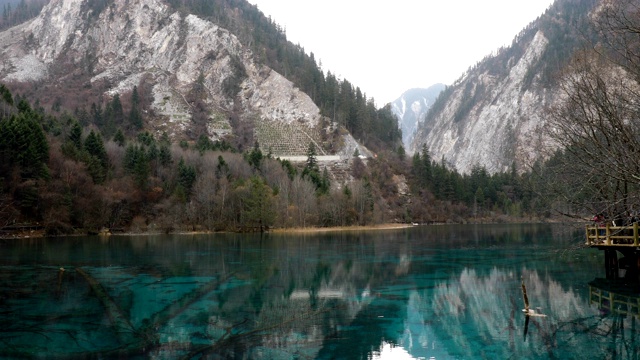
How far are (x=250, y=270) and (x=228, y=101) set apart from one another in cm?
13051

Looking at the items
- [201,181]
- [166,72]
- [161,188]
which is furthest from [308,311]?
[166,72]

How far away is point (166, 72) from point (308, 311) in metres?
154

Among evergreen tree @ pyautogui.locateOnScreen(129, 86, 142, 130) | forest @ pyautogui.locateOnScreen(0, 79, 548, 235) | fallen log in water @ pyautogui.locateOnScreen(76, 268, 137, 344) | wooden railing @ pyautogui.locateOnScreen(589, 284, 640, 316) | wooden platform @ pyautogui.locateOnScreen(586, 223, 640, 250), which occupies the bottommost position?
wooden railing @ pyautogui.locateOnScreen(589, 284, 640, 316)

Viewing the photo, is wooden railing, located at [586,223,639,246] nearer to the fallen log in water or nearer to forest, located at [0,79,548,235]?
the fallen log in water

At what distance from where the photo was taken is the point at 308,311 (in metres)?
18.5

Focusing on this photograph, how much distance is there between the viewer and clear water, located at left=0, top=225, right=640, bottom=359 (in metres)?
13.4

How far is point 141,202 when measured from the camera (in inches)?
3238

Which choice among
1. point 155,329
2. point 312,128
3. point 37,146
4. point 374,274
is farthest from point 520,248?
point 312,128

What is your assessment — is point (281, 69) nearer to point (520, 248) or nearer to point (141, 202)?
point (141, 202)

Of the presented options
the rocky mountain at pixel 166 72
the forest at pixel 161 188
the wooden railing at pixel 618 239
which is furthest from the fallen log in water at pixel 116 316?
the rocky mountain at pixel 166 72

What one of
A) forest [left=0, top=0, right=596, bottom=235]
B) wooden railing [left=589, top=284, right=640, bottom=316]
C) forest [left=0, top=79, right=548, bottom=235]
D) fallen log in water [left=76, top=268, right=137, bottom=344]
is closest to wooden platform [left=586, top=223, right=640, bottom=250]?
wooden railing [left=589, top=284, right=640, bottom=316]

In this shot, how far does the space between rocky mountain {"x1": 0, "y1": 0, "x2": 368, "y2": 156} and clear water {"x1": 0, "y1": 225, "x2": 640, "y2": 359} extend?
9900cm

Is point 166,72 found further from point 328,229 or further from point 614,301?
point 614,301

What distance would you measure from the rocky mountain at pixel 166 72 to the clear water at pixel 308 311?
3898 inches
